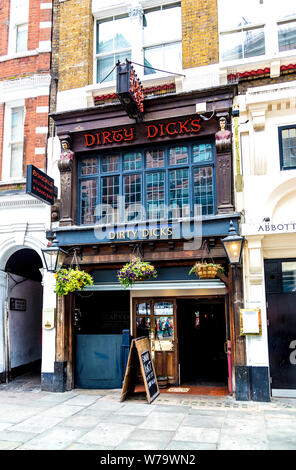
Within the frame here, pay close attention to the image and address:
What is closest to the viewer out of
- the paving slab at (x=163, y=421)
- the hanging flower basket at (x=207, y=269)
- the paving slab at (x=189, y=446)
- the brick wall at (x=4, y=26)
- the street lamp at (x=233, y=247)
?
A: the paving slab at (x=189, y=446)

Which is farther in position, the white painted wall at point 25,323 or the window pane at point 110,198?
the white painted wall at point 25,323

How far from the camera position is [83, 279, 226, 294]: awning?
386 inches

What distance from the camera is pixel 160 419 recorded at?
7.41 metres

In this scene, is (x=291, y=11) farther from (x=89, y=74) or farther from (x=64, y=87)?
(x=64, y=87)

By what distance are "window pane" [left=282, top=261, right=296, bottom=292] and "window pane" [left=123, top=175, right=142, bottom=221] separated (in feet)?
12.5

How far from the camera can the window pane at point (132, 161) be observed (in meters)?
10.6

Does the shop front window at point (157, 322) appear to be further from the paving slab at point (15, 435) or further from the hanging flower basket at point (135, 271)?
the paving slab at point (15, 435)

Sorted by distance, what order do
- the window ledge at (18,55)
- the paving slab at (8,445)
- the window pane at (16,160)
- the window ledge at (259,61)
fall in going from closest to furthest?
the paving slab at (8,445) → the window ledge at (259,61) → the window pane at (16,160) → the window ledge at (18,55)

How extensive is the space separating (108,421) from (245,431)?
8.00 feet

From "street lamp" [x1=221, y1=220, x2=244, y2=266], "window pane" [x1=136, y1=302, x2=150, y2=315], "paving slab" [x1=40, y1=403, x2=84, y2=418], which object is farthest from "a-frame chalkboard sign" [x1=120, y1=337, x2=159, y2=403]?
"street lamp" [x1=221, y1=220, x2=244, y2=266]

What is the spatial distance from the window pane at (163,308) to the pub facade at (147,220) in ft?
0.09

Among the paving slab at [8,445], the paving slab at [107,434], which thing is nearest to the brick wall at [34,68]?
the paving slab at [107,434]

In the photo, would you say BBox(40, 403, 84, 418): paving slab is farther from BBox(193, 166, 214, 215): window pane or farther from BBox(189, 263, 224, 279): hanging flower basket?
BBox(193, 166, 214, 215): window pane

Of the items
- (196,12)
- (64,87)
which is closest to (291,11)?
(196,12)
